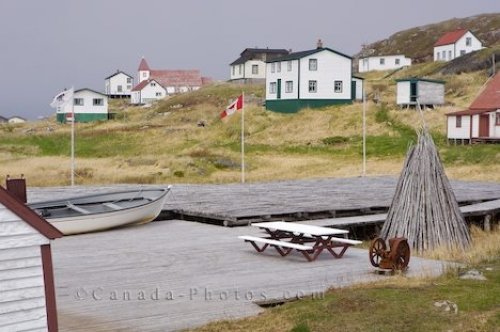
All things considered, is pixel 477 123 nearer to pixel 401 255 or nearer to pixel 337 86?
pixel 337 86

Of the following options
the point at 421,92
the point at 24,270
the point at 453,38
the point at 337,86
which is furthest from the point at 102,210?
the point at 453,38

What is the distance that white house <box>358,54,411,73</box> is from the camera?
110 metres

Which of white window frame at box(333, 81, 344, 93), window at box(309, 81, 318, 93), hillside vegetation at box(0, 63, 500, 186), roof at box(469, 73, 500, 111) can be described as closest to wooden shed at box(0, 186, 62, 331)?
hillside vegetation at box(0, 63, 500, 186)

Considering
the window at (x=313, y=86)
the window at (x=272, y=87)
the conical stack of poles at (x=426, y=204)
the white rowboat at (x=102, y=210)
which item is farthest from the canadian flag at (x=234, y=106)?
the window at (x=272, y=87)


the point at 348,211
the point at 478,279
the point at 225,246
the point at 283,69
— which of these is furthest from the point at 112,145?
the point at 478,279

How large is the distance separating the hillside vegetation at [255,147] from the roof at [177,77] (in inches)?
1865

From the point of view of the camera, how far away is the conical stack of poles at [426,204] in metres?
18.8

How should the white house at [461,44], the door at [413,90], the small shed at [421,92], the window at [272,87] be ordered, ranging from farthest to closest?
the white house at [461,44] → the window at [272,87] → the small shed at [421,92] → the door at [413,90]

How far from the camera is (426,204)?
61.9 feet

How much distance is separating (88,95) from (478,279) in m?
83.4

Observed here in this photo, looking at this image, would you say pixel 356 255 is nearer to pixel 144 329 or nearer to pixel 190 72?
pixel 144 329

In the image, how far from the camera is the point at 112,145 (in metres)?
61.2

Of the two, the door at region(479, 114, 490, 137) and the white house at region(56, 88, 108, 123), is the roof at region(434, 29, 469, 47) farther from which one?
the door at region(479, 114, 490, 137)

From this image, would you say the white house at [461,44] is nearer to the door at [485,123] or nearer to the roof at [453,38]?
the roof at [453,38]
